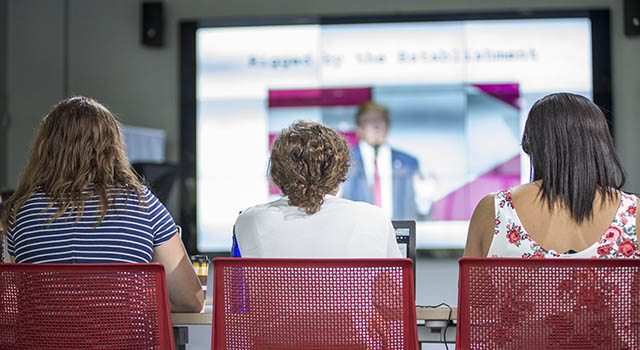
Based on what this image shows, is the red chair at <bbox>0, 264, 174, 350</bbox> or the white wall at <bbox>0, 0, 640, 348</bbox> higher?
the white wall at <bbox>0, 0, 640, 348</bbox>

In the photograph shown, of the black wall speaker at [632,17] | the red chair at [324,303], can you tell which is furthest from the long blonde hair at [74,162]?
the black wall speaker at [632,17]

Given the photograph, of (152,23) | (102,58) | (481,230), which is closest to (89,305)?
(481,230)

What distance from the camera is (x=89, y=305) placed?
1.63 meters

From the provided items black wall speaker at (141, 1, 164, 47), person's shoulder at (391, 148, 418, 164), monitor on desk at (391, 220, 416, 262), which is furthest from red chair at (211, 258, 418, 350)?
black wall speaker at (141, 1, 164, 47)

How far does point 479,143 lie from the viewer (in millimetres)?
7148

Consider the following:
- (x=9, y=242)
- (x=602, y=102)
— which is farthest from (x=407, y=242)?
(x=602, y=102)

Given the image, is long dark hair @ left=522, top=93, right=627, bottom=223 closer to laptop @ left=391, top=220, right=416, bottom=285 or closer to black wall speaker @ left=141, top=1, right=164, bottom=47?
laptop @ left=391, top=220, right=416, bottom=285

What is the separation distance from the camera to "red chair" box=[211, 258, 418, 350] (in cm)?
158

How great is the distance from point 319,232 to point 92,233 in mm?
618

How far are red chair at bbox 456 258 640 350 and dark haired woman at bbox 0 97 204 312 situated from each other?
843 millimetres

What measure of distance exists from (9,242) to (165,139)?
5.53 m

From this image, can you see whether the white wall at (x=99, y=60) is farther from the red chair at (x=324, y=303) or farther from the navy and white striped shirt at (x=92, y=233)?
the red chair at (x=324, y=303)

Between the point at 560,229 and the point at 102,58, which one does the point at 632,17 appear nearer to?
the point at 102,58

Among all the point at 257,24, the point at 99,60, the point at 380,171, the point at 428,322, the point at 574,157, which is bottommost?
the point at 428,322
